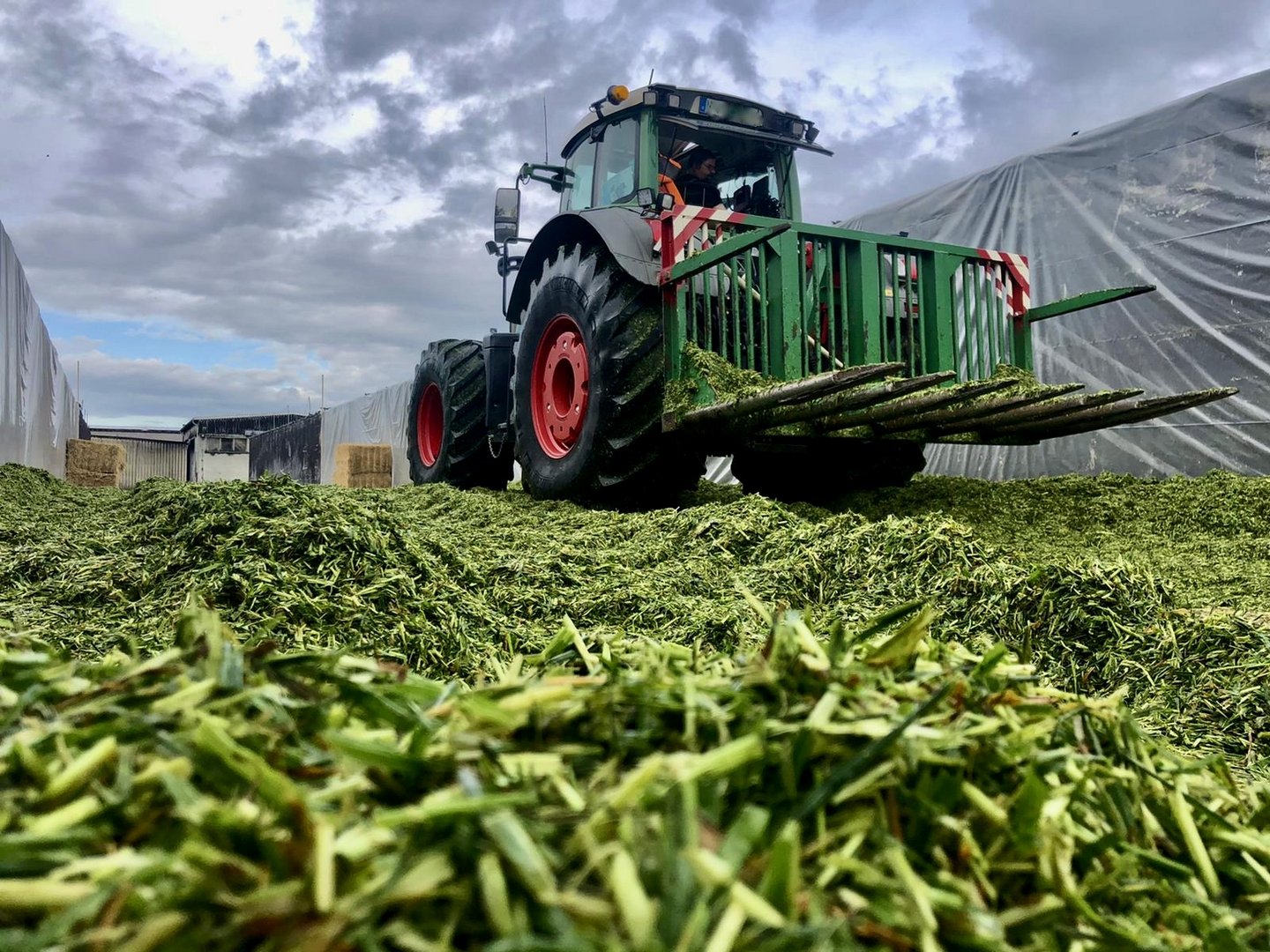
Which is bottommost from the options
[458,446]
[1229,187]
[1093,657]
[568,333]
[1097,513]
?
[1093,657]

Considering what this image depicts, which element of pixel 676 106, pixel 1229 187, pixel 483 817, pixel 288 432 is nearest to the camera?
pixel 483 817

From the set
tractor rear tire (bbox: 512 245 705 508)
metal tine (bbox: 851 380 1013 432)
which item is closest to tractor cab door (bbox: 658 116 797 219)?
tractor rear tire (bbox: 512 245 705 508)

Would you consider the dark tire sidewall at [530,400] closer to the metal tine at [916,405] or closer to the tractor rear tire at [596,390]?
the tractor rear tire at [596,390]

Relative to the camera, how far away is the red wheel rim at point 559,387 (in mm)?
5445

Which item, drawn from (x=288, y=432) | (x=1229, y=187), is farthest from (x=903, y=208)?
(x=288, y=432)

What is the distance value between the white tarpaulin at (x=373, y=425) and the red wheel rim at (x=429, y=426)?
24.8 feet

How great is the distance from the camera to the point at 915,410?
397cm

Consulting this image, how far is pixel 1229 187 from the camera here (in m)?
6.87

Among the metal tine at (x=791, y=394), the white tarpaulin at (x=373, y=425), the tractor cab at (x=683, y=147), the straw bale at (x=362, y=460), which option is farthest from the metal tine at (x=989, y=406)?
the white tarpaulin at (x=373, y=425)

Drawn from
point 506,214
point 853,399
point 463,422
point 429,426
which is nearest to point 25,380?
point 429,426

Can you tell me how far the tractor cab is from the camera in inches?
239

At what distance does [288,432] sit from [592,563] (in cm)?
2491

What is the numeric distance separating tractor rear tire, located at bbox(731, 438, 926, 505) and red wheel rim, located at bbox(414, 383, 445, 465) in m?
3.86

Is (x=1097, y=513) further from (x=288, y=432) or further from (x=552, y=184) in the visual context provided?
(x=288, y=432)
